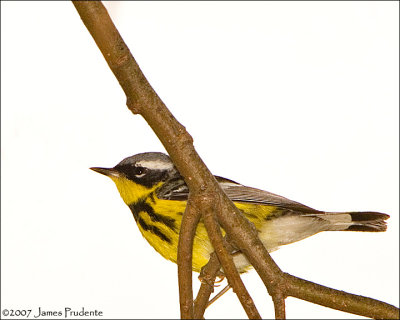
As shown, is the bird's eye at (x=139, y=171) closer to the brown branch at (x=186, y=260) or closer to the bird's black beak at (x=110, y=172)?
the bird's black beak at (x=110, y=172)

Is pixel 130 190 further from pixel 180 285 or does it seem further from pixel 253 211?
pixel 180 285

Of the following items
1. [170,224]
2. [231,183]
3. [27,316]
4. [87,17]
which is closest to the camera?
[87,17]

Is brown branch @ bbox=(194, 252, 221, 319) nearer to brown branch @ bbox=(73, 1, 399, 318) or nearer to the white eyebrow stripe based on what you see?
brown branch @ bbox=(73, 1, 399, 318)

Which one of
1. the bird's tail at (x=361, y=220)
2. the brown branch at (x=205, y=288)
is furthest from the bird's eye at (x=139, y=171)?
the brown branch at (x=205, y=288)

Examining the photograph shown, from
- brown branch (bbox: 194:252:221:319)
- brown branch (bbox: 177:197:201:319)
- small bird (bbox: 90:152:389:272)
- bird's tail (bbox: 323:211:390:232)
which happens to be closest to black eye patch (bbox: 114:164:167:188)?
small bird (bbox: 90:152:389:272)

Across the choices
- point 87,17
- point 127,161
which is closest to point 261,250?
point 87,17
